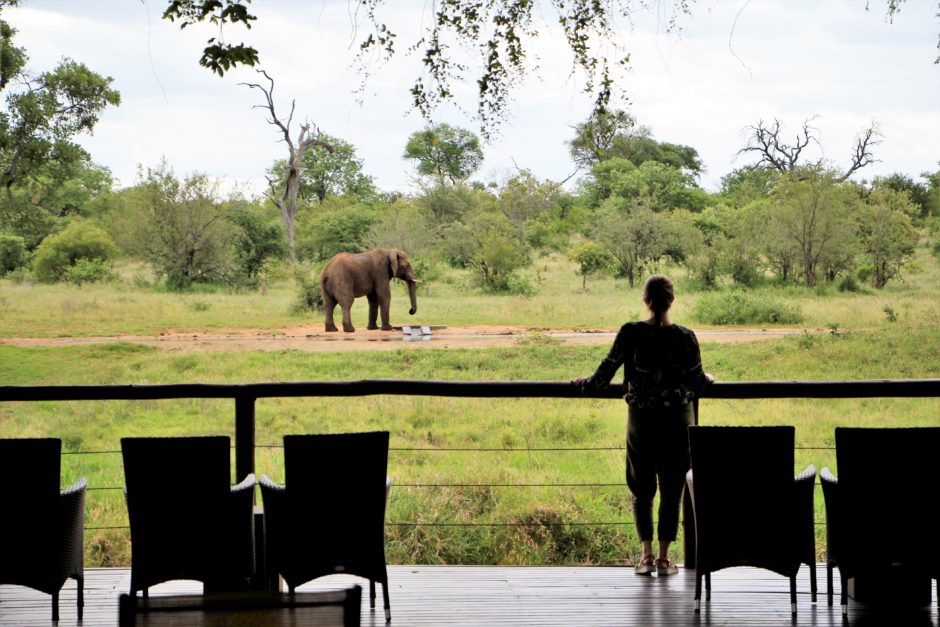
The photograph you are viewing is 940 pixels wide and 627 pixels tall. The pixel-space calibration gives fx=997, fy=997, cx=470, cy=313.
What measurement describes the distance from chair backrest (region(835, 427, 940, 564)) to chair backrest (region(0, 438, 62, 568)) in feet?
7.94

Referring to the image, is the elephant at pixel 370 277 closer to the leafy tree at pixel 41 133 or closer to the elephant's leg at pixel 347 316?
the elephant's leg at pixel 347 316

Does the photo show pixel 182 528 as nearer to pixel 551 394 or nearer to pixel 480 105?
pixel 551 394

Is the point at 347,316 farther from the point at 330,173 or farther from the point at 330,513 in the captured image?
the point at 330,513

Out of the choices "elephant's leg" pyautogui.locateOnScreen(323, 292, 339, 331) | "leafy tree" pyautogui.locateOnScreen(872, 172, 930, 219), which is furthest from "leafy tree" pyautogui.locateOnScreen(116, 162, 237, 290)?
"leafy tree" pyautogui.locateOnScreen(872, 172, 930, 219)

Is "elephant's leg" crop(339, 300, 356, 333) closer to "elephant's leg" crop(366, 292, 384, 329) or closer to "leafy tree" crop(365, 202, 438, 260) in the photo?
"elephant's leg" crop(366, 292, 384, 329)

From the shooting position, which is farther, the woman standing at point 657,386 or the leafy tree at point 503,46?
the leafy tree at point 503,46

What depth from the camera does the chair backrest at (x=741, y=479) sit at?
316 cm

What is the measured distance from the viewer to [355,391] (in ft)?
12.8

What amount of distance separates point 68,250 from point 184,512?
69.3 feet

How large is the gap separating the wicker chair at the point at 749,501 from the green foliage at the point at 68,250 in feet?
69.9

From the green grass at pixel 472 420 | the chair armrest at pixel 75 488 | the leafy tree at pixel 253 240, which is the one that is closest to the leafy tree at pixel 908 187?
the green grass at pixel 472 420

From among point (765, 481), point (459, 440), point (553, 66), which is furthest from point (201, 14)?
point (553, 66)

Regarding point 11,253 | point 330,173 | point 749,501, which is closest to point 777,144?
point 330,173

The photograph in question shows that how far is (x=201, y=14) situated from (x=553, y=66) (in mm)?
18143
